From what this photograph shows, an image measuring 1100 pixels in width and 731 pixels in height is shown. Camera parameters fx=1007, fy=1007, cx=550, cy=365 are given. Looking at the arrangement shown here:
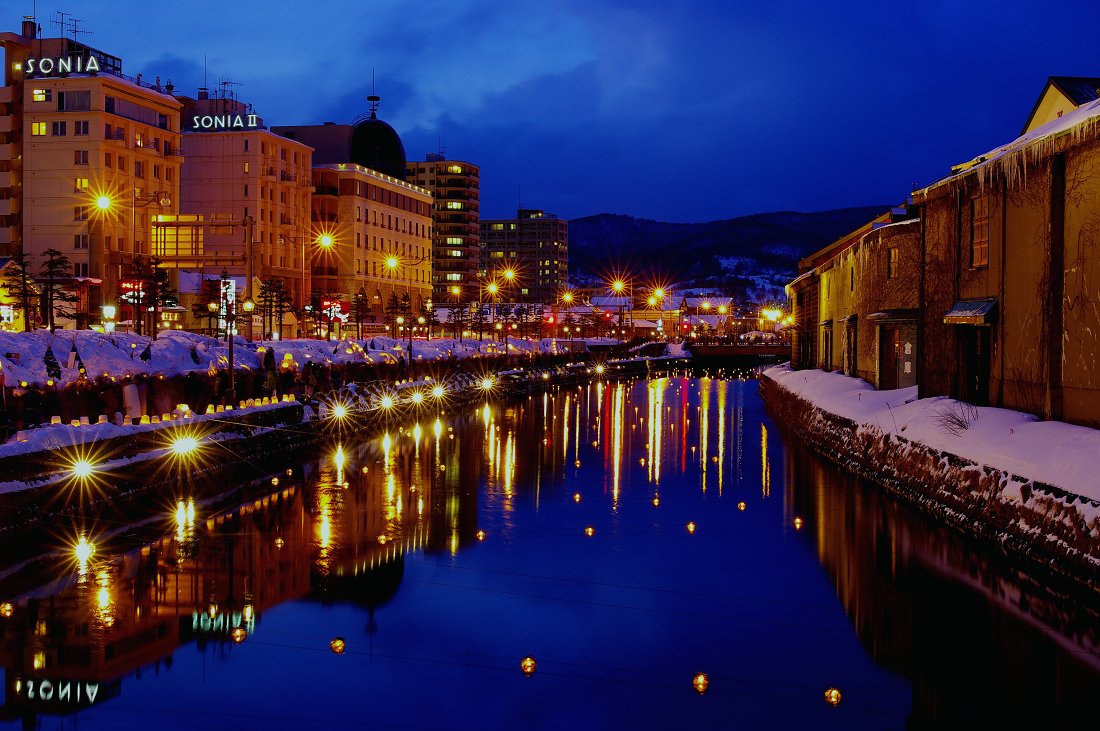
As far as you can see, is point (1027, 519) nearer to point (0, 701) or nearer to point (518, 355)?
point (0, 701)

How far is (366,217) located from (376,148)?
14945 mm

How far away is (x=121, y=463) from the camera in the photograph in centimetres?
2244

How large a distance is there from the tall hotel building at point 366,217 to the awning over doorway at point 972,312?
7404 centimetres

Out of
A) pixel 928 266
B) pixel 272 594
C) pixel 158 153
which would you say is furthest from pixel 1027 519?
pixel 158 153

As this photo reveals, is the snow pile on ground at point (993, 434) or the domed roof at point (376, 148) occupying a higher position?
the domed roof at point (376, 148)

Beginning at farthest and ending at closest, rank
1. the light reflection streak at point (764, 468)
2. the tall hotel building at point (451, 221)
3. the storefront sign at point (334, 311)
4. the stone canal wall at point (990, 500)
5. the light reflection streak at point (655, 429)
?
the tall hotel building at point (451, 221)
the storefront sign at point (334, 311)
the light reflection streak at point (655, 429)
the light reflection streak at point (764, 468)
the stone canal wall at point (990, 500)

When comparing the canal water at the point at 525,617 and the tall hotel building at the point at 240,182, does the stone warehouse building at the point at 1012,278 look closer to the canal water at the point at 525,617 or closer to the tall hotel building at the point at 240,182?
the canal water at the point at 525,617

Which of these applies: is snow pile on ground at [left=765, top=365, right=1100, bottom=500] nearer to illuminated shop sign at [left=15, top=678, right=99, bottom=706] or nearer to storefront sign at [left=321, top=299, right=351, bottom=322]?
illuminated shop sign at [left=15, top=678, right=99, bottom=706]

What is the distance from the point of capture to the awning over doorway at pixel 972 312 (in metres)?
25.9

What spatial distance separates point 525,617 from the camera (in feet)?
50.0

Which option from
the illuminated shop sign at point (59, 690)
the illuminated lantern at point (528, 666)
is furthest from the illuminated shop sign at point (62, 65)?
the illuminated lantern at point (528, 666)

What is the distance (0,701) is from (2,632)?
252 cm

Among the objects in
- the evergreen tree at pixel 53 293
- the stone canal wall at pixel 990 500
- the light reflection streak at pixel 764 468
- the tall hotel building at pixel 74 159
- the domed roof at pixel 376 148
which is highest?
the domed roof at pixel 376 148

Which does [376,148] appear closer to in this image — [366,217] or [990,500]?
[366,217]
